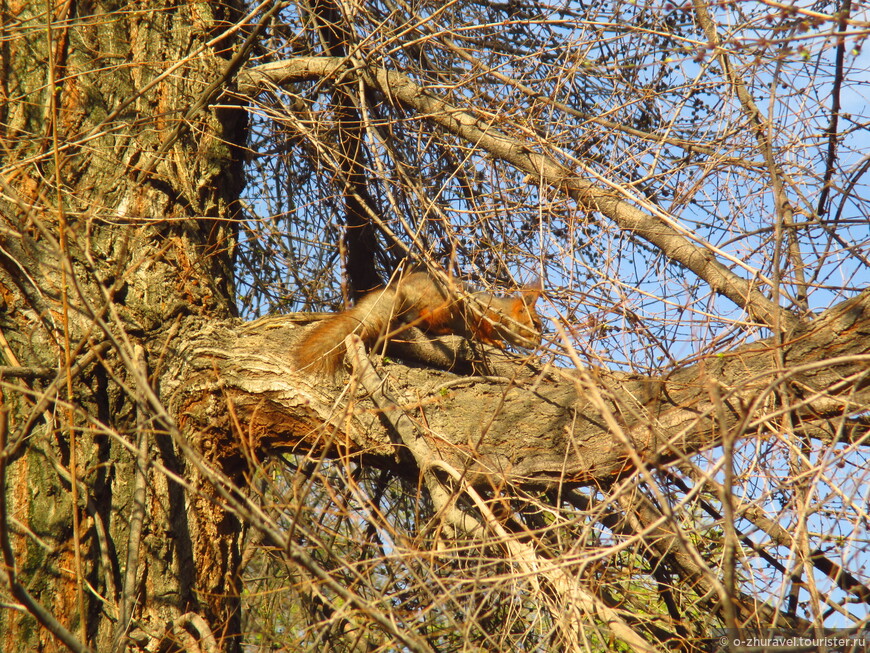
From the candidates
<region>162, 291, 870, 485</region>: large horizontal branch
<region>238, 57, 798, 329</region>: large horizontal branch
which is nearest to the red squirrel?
<region>162, 291, 870, 485</region>: large horizontal branch

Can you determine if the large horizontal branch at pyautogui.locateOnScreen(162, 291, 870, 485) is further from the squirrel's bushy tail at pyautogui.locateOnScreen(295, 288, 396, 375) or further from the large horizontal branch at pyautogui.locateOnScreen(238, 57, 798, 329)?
the large horizontal branch at pyautogui.locateOnScreen(238, 57, 798, 329)

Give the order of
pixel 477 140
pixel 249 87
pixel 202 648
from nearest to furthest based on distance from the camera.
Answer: pixel 202 648 → pixel 477 140 → pixel 249 87

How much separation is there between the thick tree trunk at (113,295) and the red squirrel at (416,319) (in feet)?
1.88

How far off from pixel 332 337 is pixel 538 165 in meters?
1.25

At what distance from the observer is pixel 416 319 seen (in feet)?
13.2

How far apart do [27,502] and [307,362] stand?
1265mm

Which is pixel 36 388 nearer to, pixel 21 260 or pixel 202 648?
pixel 21 260

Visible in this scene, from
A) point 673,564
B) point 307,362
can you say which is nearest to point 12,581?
point 307,362

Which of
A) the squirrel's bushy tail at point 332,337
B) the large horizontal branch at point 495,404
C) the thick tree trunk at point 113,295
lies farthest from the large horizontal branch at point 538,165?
the squirrel's bushy tail at point 332,337

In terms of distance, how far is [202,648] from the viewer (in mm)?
2734

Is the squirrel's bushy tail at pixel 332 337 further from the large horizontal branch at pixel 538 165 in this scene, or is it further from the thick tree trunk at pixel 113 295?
the large horizontal branch at pixel 538 165

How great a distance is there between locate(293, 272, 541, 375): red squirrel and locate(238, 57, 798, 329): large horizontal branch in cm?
51

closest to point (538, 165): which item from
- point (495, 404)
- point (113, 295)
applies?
point (495, 404)

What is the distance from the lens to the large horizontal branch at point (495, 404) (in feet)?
8.41
